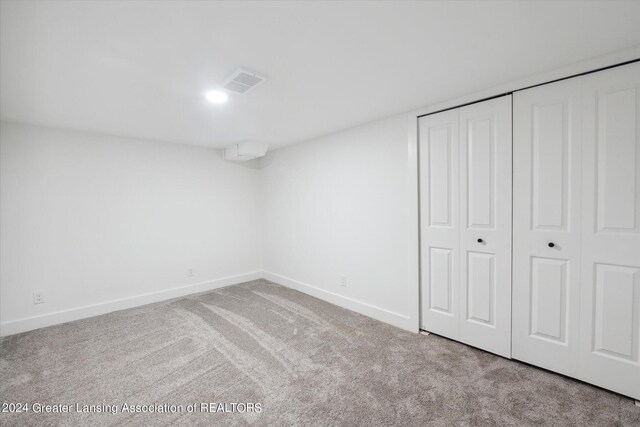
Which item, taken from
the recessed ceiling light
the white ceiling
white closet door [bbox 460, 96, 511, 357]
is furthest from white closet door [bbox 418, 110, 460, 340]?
the recessed ceiling light

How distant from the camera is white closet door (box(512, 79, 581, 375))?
2.02 metres

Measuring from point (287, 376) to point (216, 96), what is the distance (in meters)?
2.41

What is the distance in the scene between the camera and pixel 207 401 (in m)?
1.93

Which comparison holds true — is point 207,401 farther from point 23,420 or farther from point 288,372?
point 23,420

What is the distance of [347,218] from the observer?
357 centimetres

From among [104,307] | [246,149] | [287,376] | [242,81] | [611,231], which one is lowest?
[287,376]

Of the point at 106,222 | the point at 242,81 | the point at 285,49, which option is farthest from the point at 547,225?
the point at 106,222

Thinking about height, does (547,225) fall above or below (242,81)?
below

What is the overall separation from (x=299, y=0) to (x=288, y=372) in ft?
8.13

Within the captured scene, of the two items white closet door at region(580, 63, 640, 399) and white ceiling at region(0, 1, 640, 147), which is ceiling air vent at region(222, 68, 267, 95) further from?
white closet door at region(580, 63, 640, 399)

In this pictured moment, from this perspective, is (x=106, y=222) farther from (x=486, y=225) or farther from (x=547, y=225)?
(x=547, y=225)

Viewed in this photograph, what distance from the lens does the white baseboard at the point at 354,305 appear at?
2951 millimetres

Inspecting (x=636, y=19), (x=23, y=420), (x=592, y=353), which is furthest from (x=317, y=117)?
(x=23, y=420)

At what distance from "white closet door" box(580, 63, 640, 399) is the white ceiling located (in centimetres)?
34
